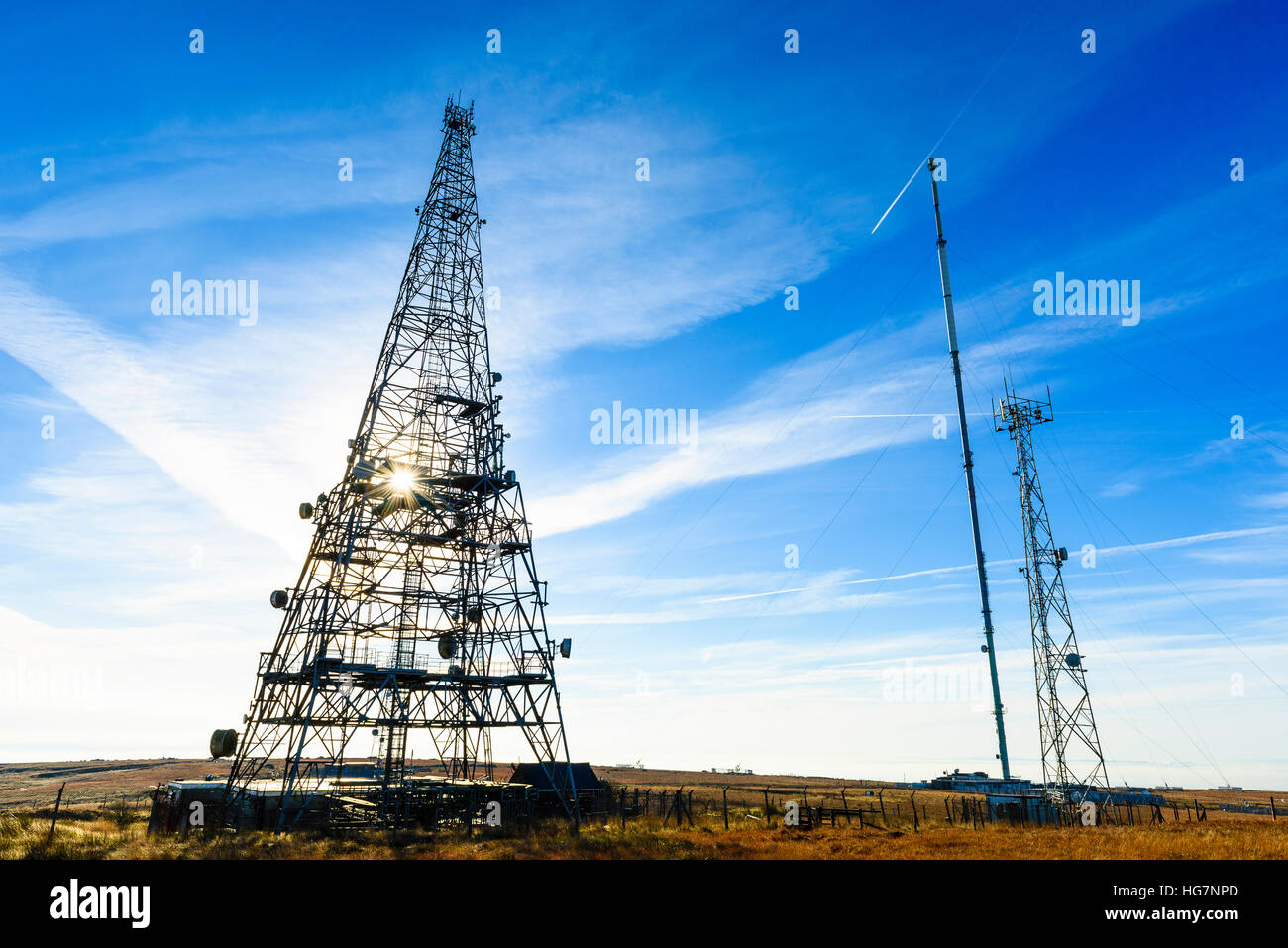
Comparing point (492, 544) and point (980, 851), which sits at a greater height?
point (492, 544)

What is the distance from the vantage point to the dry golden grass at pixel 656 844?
21.1m

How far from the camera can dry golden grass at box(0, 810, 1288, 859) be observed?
69.2 feet

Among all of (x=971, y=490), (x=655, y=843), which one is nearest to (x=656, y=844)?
(x=655, y=843)

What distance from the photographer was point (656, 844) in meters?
25.1

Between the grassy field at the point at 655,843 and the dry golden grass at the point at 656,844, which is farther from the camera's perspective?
the grassy field at the point at 655,843

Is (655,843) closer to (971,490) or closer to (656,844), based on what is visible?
(656,844)

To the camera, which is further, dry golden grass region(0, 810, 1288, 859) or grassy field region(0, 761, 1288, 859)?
grassy field region(0, 761, 1288, 859)
